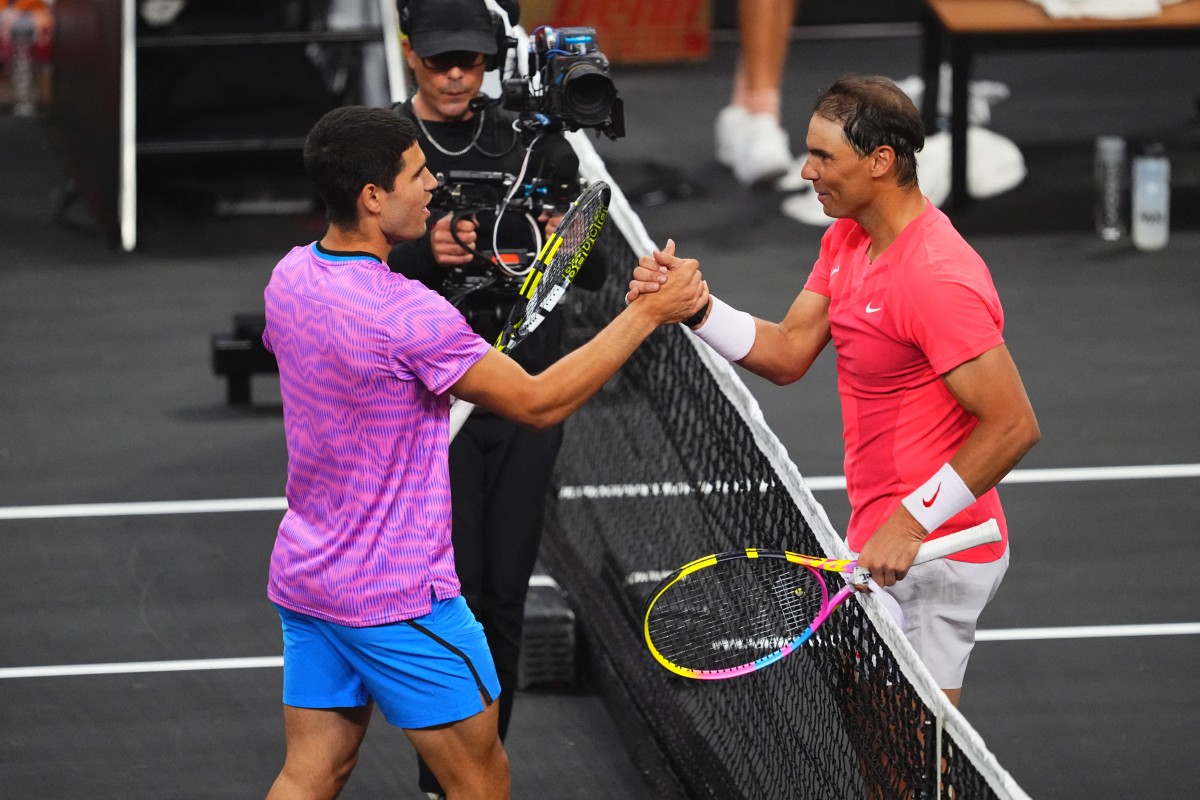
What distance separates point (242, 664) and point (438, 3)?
2.28 meters

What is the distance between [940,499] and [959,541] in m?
0.09

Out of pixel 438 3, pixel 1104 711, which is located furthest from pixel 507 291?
pixel 1104 711

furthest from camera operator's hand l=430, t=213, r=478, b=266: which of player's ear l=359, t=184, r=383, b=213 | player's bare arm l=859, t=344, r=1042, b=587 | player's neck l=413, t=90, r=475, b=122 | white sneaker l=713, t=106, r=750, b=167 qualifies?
white sneaker l=713, t=106, r=750, b=167

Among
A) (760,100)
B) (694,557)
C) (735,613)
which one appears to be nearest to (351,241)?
(735,613)

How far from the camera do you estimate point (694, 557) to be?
16.9 ft

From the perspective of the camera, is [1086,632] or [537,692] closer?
[537,692]

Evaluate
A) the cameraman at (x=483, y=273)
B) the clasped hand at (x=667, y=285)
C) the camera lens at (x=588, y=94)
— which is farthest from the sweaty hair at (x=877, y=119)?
the cameraman at (x=483, y=273)

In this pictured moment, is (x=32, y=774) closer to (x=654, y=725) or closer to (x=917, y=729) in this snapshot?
(x=654, y=725)

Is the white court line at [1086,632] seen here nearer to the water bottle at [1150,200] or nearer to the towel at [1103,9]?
the water bottle at [1150,200]

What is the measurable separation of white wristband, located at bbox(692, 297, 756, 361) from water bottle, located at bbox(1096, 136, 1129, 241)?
20.3 ft

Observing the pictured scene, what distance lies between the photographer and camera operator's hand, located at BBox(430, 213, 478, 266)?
4.08 m

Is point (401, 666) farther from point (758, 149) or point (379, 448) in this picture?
point (758, 149)

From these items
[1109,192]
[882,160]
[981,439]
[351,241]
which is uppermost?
[882,160]

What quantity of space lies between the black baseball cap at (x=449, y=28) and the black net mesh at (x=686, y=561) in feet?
3.42
